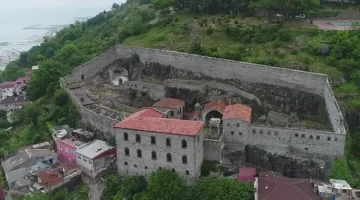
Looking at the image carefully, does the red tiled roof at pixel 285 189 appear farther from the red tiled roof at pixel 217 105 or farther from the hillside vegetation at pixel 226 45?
the red tiled roof at pixel 217 105

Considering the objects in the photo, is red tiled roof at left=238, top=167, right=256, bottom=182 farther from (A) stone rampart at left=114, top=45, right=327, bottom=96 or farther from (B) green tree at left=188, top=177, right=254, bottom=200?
(A) stone rampart at left=114, top=45, right=327, bottom=96

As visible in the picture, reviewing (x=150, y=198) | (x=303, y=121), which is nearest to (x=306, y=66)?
(x=303, y=121)

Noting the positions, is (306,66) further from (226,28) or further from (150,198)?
(150,198)

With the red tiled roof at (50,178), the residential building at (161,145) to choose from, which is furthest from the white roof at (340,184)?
the red tiled roof at (50,178)

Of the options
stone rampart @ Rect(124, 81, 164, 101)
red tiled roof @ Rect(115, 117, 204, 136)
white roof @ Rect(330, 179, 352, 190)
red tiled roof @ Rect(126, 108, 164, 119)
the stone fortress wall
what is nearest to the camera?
white roof @ Rect(330, 179, 352, 190)

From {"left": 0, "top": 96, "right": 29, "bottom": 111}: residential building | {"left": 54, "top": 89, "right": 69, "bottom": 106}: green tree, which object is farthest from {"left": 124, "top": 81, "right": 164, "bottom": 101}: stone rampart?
{"left": 0, "top": 96, "right": 29, "bottom": 111}: residential building
